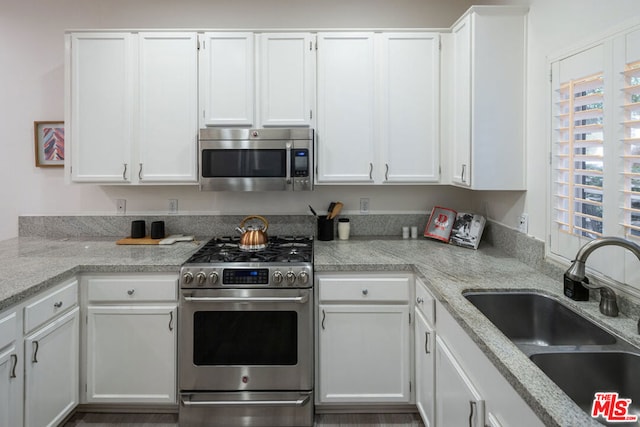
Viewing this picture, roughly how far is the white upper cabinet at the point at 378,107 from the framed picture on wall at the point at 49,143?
6.06ft

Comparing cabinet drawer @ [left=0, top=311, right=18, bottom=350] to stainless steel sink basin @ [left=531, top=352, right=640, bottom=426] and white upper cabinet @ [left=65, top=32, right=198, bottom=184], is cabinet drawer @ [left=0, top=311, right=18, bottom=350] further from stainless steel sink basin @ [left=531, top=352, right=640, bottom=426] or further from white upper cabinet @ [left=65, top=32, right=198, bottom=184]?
stainless steel sink basin @ [left=531, top=352, right=640, bottom=426]

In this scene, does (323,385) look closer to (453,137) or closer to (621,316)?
(621,316)

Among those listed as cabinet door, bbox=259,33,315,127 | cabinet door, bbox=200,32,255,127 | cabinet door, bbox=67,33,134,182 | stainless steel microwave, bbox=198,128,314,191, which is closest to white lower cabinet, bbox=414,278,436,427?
stainless steel microwave, bbox=198,128,314,191

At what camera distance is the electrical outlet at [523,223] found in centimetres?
239

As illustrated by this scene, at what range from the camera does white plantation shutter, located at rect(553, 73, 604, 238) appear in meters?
1.72

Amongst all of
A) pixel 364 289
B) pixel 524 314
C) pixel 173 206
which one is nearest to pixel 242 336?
pixel 364 289

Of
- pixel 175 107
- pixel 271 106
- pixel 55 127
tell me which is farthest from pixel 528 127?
pixel 55 127

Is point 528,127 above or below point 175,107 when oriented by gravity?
below

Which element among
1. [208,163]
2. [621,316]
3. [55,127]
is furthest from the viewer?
[55,127]

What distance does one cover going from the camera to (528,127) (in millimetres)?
2379

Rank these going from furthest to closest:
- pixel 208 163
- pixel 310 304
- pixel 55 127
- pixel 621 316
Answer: pixel 55 127
pixel 208 163
pixel 310 304
pixel 621 316

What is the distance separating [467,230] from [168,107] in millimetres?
2070

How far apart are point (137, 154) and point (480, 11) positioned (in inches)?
86.9

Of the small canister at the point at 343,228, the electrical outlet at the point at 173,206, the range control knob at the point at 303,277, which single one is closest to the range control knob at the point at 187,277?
the range control knob at the point at 303,277
